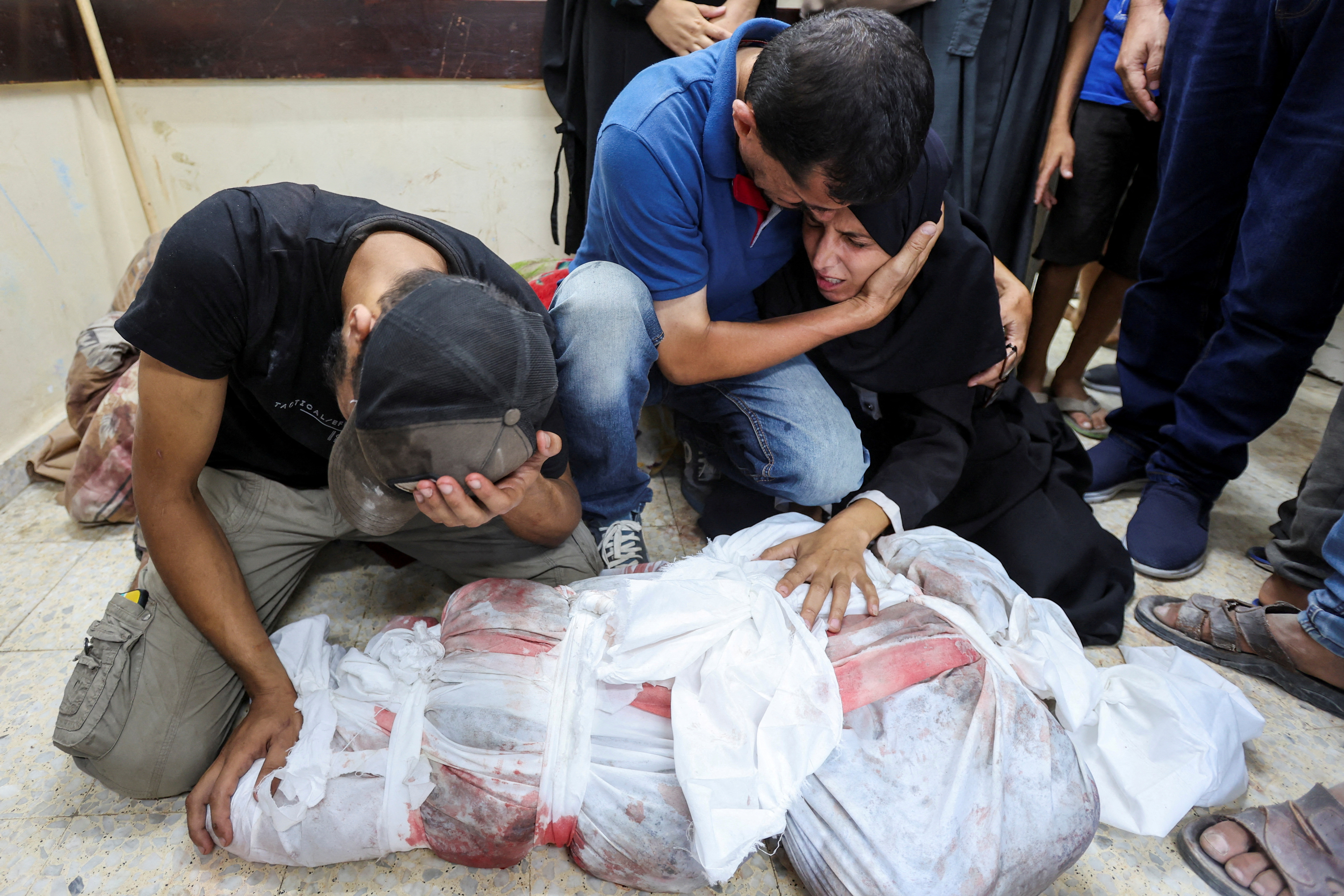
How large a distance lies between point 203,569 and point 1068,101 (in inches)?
81.0

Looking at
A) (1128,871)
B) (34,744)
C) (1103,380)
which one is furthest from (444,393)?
(1103,380)

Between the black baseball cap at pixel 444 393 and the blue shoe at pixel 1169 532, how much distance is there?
1.34 metres

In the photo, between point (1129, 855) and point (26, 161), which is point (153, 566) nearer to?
point (26, 161)

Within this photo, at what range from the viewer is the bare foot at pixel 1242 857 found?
976 mm

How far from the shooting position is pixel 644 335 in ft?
4.09

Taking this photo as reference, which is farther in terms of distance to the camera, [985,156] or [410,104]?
[410,104]

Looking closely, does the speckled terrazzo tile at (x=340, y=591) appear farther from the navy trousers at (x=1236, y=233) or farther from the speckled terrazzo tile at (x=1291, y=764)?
the navy trousers at (x=1236, y=233)

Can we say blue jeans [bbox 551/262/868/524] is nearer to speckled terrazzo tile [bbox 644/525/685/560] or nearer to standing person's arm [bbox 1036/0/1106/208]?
speckled terrazzo tile [bbox 644/525/685/560]

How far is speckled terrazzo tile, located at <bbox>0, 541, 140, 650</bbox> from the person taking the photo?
129 centimetres

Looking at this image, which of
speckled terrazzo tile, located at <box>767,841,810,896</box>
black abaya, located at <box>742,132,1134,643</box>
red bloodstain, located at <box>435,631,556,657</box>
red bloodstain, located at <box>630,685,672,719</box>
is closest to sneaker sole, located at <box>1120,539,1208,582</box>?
black abaya, located at <box>742,132,1134,643</box>

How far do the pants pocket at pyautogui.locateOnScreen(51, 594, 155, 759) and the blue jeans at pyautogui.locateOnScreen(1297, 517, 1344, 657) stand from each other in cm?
177

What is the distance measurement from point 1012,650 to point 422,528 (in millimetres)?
913

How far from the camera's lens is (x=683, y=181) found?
117 centimetres

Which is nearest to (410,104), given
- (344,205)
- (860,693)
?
(344,205)
